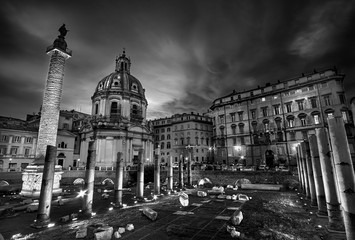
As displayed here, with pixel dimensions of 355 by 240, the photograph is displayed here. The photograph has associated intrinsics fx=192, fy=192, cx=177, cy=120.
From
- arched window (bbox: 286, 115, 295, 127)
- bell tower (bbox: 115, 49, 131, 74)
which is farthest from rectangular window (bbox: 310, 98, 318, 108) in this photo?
bell tower (bbox: 115, 49, 131, 74)

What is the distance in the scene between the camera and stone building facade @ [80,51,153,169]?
155 feet

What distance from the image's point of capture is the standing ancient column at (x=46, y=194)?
1016 centimetres

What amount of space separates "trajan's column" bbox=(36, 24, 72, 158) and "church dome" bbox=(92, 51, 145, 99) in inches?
1280

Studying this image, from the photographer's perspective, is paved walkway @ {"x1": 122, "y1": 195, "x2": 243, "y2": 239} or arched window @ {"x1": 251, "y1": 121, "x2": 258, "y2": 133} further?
arched window @ {"x1": 251, "y1": 121, "x2": 258, "y2": 133}

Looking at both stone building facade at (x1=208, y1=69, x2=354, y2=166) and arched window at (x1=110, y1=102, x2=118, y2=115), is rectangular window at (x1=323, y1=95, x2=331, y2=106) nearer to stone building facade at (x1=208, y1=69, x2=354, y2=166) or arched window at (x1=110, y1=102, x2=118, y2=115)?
stone building facade at (x1=208, y1=69, x2=354, y2=166)

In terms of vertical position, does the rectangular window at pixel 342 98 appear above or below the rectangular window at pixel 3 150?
above

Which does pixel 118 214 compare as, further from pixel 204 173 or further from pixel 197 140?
pixel 197 140

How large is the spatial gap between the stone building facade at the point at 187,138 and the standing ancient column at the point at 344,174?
5041cm

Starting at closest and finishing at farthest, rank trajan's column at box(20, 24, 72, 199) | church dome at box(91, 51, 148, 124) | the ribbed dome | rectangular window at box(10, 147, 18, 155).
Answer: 1. trajan's column at box(20, 24, 72, 199)
2. rectangular window at box(10, 147, 18, 155)
3. church dome at box(91, 51, 148, 124)
4. the ribbed dome

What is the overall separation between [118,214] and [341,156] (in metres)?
12.2

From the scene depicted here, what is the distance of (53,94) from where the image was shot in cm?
1983

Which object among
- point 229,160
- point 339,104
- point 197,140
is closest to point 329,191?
point 339,104

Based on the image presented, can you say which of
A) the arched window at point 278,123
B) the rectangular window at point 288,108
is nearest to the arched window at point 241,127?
the arched window at point 278,123

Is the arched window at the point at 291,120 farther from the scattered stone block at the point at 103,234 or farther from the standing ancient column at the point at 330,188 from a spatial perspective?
the scattered stone block at the point at 103,234
